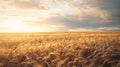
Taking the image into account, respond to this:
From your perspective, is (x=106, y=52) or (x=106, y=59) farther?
(x=106, y=52)

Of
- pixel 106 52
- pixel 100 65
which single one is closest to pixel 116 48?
pixel 106 52

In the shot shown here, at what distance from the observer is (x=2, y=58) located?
9266 mm

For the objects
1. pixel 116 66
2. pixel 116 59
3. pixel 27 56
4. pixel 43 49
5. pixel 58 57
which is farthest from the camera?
pixel 43 49

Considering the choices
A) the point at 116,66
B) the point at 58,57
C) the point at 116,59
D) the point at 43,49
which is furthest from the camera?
the point at 43,49

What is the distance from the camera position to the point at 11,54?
9.61 metres

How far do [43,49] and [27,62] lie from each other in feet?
5.65

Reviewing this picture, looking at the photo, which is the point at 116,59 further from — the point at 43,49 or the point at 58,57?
the point at 43,49

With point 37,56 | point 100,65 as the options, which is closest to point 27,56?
point 37,56

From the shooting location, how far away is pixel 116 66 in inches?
298

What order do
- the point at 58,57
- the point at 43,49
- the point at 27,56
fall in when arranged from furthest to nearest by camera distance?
the point at 43,49 < the point at 27,56 < the point at 58,57

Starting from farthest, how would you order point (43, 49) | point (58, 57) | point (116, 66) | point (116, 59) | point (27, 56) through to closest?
point (43, 49) → point (27, 56) → point (58, 57) → point (116, 59) → point (116, 66)

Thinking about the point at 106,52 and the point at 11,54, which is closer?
the point at 106,52

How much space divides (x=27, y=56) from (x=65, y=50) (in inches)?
62.4

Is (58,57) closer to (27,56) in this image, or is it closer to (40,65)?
(40,65)
